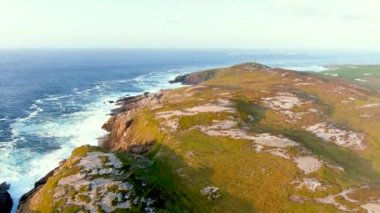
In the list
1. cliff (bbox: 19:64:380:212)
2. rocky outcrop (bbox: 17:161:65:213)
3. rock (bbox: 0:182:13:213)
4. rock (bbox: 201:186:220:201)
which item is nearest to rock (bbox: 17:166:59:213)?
rocky outcrop (bbox: 17:161:65:213)

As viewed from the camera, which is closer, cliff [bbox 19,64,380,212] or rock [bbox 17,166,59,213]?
cliff [bbox 19,64,380,212]

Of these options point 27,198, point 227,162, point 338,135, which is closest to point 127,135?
point 27,198

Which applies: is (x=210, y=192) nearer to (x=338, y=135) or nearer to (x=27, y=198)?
(x=27, y=198)

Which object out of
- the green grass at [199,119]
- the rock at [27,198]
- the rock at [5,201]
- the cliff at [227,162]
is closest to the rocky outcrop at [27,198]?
the rock at [27,198]

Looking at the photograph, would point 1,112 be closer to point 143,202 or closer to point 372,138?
point 143,202

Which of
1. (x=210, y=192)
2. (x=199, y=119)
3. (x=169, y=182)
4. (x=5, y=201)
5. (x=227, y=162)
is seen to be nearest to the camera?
(x=210, y=192)

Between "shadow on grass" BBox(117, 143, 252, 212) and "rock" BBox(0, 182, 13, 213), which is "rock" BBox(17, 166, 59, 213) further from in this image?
"shadow on grass" BBox(117, 143, 252, 212)

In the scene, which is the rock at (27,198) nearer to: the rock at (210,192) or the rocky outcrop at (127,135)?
the rocky outcrop at (127,135)

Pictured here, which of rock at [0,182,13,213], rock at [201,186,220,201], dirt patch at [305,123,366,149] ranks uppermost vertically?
rock at [201,186,220,201]
